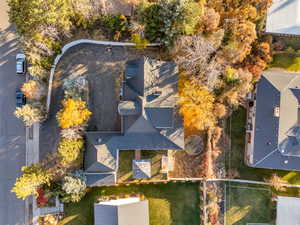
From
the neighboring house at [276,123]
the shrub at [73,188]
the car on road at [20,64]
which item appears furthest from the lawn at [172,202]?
the car on road at [20,64]

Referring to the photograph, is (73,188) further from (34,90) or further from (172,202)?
(172,202)

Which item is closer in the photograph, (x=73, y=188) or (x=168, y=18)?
(x=168, y=18)

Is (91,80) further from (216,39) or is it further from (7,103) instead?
(216,39)

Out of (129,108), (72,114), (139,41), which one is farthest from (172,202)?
(139,41)

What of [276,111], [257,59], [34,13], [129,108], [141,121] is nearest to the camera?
[34,13]

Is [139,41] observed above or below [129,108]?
above

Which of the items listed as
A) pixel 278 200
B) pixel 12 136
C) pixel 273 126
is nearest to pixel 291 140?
pixel 273 126

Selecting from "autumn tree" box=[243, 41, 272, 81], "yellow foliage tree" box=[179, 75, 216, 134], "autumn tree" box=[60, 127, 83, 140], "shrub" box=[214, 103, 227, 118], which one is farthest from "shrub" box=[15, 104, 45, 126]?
"autumn tree" box=[243, 41, 272, 81]

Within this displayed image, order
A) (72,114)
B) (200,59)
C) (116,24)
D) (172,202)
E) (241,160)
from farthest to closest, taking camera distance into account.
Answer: (241,160) < (172,202) < (116,24) < (200,59) < (72,114)
